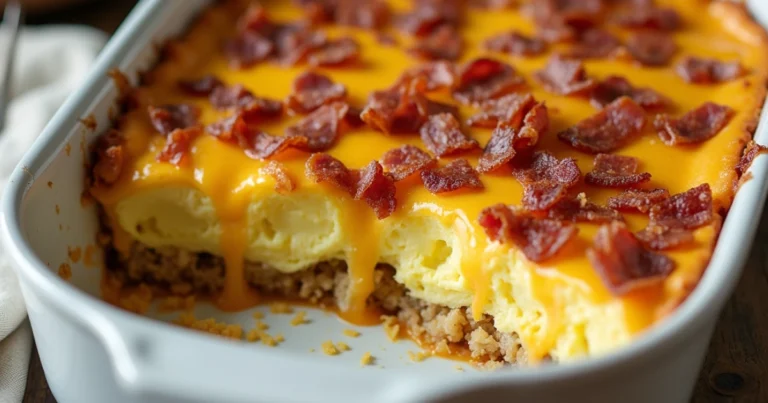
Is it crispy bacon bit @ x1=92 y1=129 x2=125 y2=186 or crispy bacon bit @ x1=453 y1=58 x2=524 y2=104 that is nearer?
crispy bacon bit @ x1=92 y1=129 x2=125 y2=186

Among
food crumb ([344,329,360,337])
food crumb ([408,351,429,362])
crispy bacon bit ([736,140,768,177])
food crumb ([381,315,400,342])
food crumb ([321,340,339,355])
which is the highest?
crispy bacon bit ([736,140,768,177])

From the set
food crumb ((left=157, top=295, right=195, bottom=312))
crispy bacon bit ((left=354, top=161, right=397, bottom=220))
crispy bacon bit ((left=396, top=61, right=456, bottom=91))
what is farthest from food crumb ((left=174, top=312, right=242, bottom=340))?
crispy bacon bit ((left=396, top=61, right=456, bottom=91))

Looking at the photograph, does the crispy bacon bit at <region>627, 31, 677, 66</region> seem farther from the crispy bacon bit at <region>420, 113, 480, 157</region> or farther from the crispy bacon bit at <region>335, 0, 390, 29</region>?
the crispy bacon bit at <region>335, 0, 390, 29</region>

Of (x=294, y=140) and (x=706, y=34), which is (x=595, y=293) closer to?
(x=294, y=140)

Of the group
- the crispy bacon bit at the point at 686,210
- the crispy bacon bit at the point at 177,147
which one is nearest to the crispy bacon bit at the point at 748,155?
the crispy bacon bit at the point at 686,210

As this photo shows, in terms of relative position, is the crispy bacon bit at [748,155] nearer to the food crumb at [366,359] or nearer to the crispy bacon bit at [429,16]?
the food crumb at [366,359]

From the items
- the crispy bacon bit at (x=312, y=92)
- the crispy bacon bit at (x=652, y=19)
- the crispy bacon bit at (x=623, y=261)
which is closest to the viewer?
the crispy bacon bit at (x=623, y=261)

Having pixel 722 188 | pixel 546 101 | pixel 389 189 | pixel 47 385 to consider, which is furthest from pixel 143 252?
pixel 722 188
